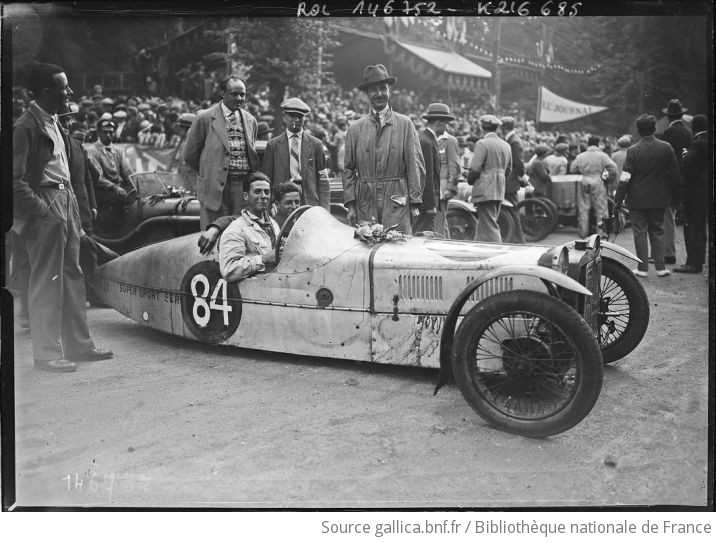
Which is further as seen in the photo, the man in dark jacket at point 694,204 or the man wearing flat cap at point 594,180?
the man wearing flat cap at point 594,180

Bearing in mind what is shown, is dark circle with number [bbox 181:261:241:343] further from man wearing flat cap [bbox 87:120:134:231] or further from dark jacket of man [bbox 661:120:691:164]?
dark jacket of man [bbox 661:120:691:164]

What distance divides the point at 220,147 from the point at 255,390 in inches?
106

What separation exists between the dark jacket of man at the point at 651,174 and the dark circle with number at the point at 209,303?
521 centimetres

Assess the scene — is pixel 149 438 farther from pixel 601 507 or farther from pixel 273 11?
pixel 273 11

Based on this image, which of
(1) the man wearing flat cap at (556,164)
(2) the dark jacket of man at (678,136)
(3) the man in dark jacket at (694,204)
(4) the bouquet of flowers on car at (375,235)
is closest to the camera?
(4) the bouquet of flowers on car at (375,235)

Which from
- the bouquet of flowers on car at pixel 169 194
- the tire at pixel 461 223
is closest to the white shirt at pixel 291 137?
the bouquet of flowers on car at pixel 169 194

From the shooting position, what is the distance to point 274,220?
5.58 m

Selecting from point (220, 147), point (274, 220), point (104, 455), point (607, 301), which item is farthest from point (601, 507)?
point (220, 147)

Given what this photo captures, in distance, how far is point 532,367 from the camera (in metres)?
3.71

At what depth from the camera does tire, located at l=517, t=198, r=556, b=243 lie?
1098cm

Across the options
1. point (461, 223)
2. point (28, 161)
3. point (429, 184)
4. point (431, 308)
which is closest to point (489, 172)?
point (429, 184)

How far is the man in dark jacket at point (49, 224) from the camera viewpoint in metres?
4.49

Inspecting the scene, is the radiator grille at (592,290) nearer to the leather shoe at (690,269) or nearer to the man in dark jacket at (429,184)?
the man in dark jacket at (429,184)

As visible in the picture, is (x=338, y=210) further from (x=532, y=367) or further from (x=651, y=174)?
(x=532, y=367)
